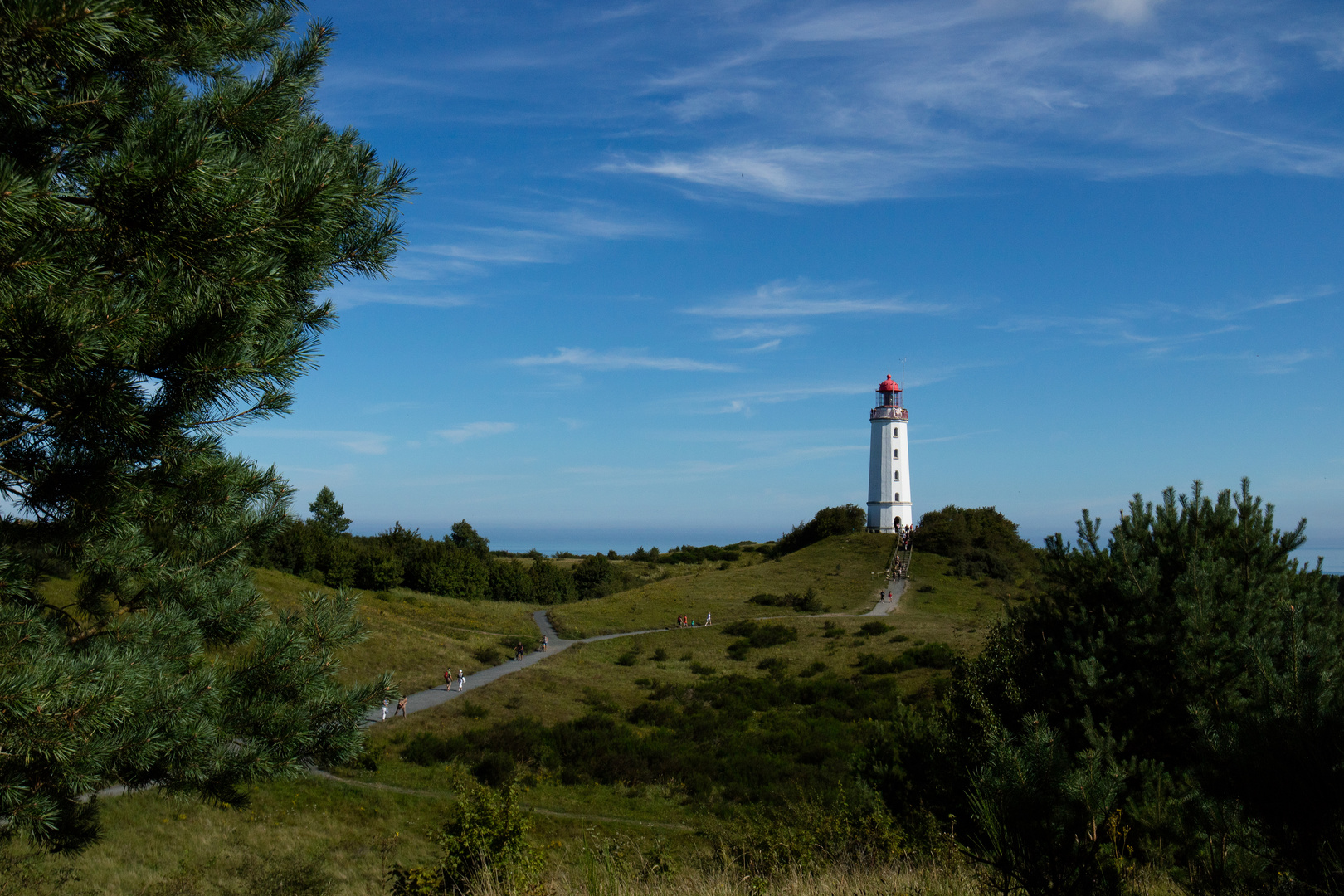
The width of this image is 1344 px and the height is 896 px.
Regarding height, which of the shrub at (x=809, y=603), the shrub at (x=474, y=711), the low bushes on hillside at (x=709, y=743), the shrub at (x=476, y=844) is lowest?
the low bushes on hillside at (x=709, y=743)

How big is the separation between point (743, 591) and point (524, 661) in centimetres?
2294

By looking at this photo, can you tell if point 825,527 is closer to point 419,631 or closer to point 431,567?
point 431,567

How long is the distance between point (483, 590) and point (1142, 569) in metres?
59.8

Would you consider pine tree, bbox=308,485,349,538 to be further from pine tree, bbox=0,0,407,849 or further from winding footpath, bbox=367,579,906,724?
pine tree, bbox=0,0,407,849

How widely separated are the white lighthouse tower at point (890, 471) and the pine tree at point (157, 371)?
64250mm

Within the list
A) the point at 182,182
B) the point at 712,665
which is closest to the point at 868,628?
the point at 712,665

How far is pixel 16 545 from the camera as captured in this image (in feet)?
16.1

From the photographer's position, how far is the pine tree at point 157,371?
137 inches

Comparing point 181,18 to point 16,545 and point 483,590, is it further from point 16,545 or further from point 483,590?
point 483,590

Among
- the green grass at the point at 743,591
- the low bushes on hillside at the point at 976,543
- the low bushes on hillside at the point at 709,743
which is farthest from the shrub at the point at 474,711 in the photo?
the low bushes on hillside at the point at 976,543

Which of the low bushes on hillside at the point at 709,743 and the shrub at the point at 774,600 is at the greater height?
the shrub at the point at 774,600

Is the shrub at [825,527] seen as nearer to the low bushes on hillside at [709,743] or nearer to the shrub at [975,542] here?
the shrub at [975,542]

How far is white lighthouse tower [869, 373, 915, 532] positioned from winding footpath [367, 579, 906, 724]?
1174 centimetres

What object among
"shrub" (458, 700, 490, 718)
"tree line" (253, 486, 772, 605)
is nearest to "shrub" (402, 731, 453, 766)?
"shrub" (458, 700, 490, 718)
